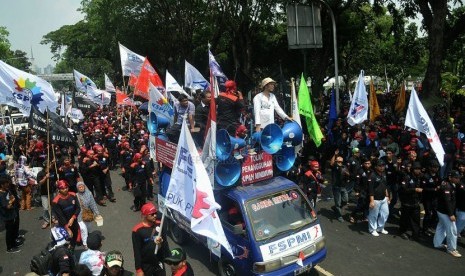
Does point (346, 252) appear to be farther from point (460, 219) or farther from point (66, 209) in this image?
point (66, 209)

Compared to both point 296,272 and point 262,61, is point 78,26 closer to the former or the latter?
point 262,61

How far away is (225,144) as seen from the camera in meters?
6.60

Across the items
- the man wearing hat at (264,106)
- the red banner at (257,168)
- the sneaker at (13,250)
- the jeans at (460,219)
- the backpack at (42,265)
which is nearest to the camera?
the backpack at (42,265)

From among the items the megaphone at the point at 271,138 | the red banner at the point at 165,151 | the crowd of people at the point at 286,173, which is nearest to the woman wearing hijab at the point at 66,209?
the crowd of people at the point at 286,173

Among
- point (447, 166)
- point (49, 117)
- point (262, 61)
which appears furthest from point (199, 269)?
point (262, 61)

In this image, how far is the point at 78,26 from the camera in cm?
5112

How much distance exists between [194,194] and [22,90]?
788cm

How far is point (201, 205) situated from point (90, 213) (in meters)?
4.59

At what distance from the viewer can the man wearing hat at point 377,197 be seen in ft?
28.3

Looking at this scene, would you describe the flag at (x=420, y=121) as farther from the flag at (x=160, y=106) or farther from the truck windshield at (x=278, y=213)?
the flag at (x=160, y=106)

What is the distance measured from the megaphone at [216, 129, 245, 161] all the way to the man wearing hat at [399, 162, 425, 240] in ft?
13.1

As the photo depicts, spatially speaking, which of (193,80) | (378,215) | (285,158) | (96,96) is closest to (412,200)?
(378,215)

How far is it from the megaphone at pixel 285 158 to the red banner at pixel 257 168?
0.28 metres

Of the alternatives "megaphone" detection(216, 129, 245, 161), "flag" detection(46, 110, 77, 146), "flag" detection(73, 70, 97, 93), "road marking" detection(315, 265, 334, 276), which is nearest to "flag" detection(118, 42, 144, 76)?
"flag" detection(73, 70, 97, 93)
